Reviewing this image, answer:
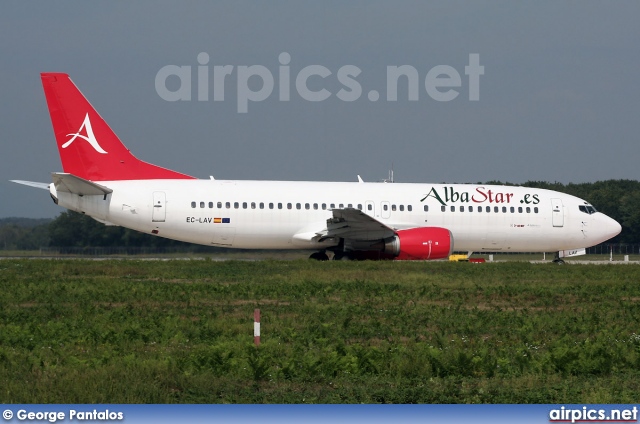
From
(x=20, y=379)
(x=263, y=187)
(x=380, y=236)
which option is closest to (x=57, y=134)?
(x=263, y=187)

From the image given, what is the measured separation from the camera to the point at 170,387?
412 inches

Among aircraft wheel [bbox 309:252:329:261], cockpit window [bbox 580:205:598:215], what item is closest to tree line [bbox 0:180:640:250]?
aircraft wheel [bbox 309:252:329:261]

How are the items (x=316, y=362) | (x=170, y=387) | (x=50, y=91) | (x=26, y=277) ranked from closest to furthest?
(x=170, y=387) → (x=316, y=362) → (x=26, y=277) → (x=50, y=91)

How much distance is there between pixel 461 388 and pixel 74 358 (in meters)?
4.90

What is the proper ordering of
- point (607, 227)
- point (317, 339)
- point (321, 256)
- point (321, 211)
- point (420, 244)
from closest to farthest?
point (317, 339) → point (420, 244) → point (321, 211) → point (321, 256) → point (607, 227)

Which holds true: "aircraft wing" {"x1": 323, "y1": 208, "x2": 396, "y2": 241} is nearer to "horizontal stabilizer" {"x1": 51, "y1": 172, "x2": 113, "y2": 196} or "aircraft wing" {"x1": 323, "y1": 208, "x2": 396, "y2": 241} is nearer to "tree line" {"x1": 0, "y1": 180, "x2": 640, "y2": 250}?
"horizontal stabilizer" {"x1": 51, "y1": 172, "x2": 113, "y2": 196}

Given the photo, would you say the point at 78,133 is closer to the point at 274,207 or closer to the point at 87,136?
the point at 87,136

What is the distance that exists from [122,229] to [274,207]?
22.2 m

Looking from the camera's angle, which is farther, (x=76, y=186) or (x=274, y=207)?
(x=274, y=207)

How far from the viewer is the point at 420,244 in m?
32.9

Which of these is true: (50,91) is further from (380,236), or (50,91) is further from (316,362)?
(316,362)

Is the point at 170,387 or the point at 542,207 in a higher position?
the point at 542,207

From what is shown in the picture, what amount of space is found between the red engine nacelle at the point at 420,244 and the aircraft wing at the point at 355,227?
0.42 metres

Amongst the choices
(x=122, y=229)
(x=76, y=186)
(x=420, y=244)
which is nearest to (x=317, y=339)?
(x=420, y=244)
